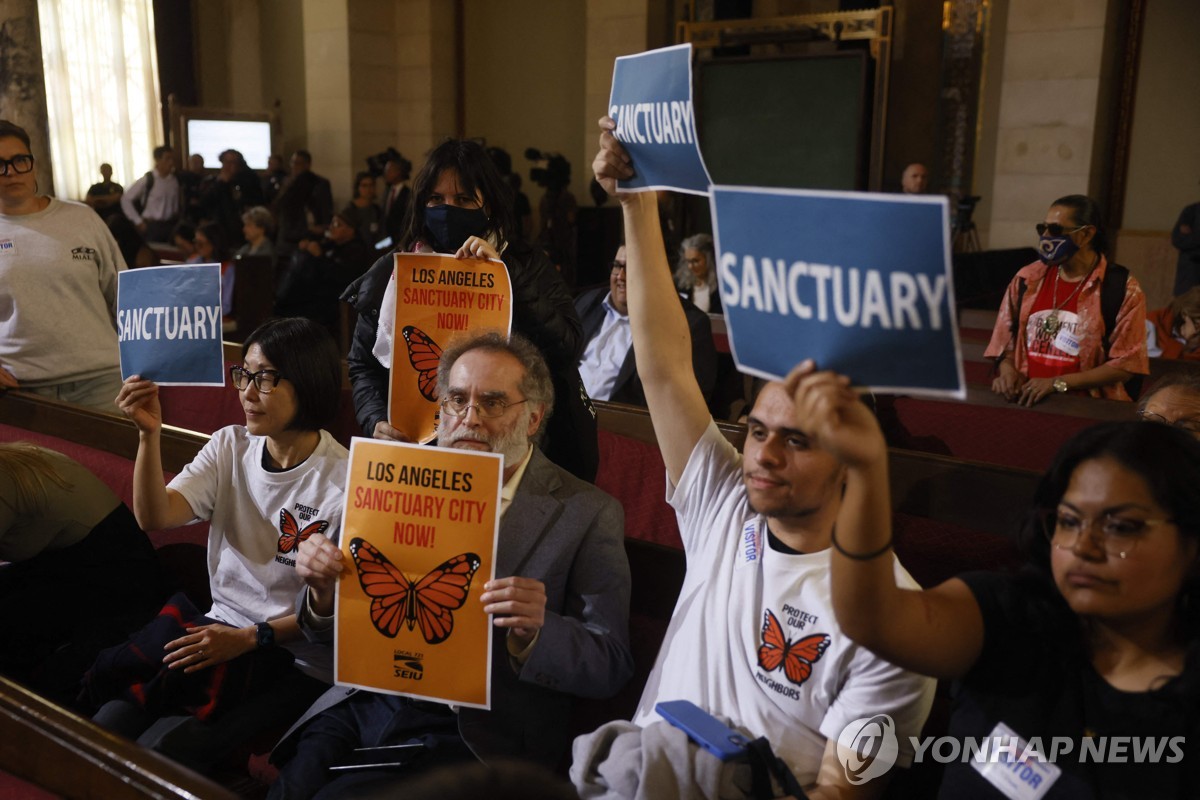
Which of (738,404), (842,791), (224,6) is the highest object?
(224,6)

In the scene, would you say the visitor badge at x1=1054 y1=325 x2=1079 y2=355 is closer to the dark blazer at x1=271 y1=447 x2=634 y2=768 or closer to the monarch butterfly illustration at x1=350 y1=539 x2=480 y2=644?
the dark blazer at x1=271 y1=447 x2=634 y2=768

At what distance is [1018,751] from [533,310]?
162cm

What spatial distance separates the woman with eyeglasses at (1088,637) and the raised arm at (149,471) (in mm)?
1753

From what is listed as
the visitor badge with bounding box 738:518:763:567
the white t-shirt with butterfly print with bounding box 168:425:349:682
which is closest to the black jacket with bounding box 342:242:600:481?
the white t-shirt with butterfly print with bounding box 168:425:349:682

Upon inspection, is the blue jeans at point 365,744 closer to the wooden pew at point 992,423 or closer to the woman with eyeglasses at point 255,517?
the woman with eyeglasses at point 255,517

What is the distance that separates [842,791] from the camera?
1.70 m

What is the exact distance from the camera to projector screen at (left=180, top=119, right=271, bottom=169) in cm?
1348

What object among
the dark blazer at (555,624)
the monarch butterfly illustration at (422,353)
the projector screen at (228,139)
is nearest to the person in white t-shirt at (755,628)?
the dark blazer at (555,624)

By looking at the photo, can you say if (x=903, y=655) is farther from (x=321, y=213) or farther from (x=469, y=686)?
(x=321, y=213)

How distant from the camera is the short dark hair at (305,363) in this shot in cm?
260

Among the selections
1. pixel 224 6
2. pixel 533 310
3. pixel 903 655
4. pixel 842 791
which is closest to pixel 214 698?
pixel 533 310

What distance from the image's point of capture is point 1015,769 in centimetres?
151

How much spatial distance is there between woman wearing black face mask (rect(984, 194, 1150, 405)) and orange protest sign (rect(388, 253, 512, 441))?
7.03 feet

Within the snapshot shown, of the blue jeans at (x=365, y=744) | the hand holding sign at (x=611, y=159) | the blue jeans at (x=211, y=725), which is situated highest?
the hand holding sign at (x=611, y=159)
